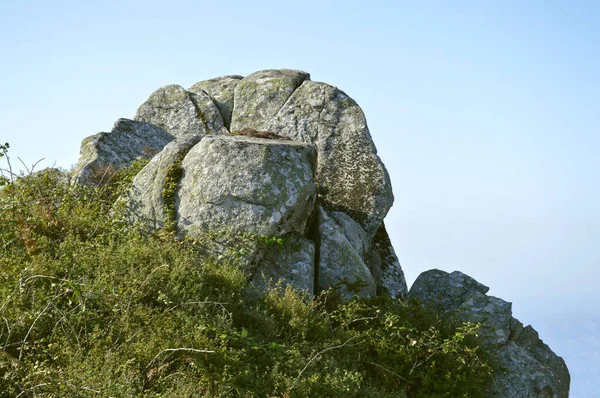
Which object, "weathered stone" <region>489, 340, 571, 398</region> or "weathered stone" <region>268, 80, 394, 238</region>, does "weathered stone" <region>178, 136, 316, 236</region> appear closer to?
"weathered stone" <region>268, 80, 394, 238</region>

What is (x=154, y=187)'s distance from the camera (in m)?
13.6

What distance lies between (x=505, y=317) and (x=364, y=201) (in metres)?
4.39

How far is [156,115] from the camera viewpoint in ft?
67.0

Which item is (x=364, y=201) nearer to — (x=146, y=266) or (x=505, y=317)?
(x=505, y=317)

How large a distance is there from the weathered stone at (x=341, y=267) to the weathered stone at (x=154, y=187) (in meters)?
3.42

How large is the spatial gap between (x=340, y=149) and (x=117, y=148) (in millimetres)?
6198

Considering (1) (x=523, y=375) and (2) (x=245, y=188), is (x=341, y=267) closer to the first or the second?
(2) (x=245, y=188)

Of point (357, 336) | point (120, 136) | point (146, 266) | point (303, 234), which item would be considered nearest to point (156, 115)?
point (120, 136)

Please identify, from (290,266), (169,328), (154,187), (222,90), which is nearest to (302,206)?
(290,266)

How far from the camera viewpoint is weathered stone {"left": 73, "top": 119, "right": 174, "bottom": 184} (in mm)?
16094

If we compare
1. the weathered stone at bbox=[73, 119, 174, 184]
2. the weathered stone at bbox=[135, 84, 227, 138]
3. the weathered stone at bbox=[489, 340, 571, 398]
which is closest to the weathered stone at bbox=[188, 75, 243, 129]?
the weathered stone at bbox=[135, 84, 227, 138]

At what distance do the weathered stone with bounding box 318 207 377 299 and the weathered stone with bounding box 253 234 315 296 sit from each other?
1.16ft

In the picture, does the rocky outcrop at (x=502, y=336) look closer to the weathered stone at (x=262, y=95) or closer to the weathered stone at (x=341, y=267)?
the weathered stone at (x=341, y=267)

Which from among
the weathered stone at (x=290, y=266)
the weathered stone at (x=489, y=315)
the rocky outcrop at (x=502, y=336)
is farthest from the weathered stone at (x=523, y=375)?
the weathered stone at (x=290, y=266)
